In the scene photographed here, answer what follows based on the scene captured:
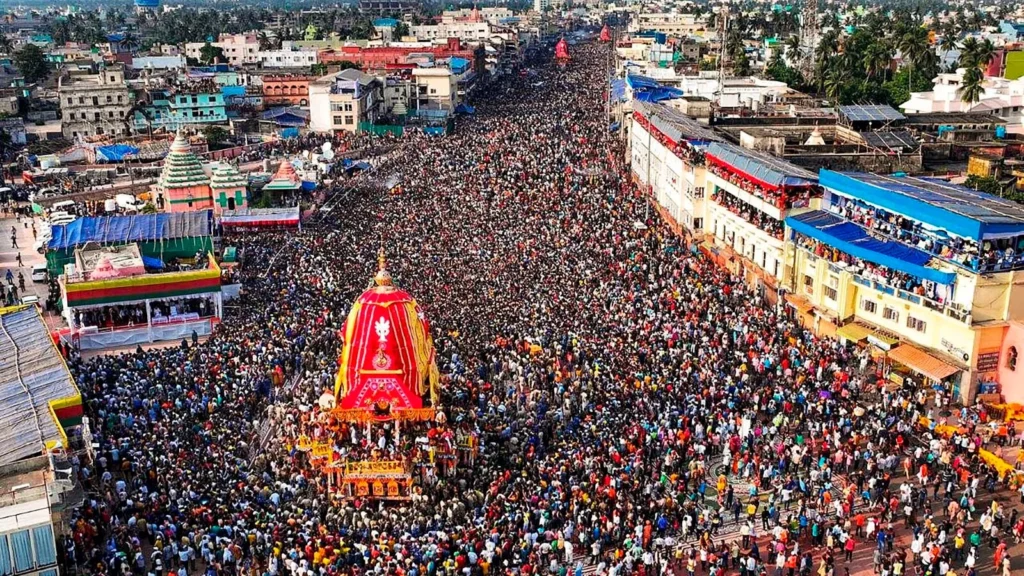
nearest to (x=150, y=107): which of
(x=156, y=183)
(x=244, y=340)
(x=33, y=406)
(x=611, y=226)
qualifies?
(x=156, y=183)

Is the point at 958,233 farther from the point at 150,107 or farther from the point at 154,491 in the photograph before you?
the point at 150,107

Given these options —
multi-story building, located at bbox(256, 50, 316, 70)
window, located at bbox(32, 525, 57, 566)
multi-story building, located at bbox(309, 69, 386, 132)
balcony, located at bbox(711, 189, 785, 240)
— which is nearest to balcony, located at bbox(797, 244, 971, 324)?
balcony, located at bbox(711, 189, 785, 240)

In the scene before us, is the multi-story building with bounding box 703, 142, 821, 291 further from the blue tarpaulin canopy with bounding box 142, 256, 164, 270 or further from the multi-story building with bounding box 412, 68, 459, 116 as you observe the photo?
the multi-story building with bounding box 412, 68, 459, 116

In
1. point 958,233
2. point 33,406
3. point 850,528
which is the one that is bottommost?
point 850,528

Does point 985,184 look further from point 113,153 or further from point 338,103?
point 113,153

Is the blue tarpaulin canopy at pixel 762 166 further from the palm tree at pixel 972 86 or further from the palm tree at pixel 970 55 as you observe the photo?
the palm tree at pixel 970 55

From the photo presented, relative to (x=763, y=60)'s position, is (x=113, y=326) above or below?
below

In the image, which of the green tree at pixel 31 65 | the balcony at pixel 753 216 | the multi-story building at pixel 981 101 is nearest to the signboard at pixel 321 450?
the balcony at pixel 753 216
